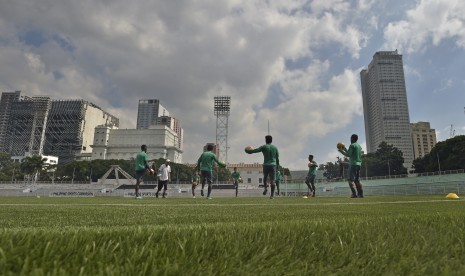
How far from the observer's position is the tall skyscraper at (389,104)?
549ft

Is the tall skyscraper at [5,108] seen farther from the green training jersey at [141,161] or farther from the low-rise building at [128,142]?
the green training jersey at [141,161]

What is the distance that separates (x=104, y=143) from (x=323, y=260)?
155168 mm

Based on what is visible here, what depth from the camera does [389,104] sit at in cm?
17288

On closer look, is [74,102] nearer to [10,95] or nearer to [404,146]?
[10,95]

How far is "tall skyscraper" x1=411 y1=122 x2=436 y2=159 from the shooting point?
162500 millimetres

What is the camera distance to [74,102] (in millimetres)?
161750

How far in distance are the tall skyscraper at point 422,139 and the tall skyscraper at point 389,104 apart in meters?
2.18

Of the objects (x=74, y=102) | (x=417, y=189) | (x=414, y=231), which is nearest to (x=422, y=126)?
(x=417, y=189)

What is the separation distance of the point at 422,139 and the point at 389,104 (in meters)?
24.6

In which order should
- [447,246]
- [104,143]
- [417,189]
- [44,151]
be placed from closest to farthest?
[447,246]
[417,189]
[104,143]
[44,151]

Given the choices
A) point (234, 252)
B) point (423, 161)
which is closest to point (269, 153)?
point (234, 252)

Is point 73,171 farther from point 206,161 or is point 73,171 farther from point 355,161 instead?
point 355,161

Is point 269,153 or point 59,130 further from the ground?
point 59,130

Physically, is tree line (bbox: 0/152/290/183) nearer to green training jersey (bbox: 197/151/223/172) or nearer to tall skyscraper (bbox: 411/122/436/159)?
green training jersey (bbox: 197/151/223/172)
